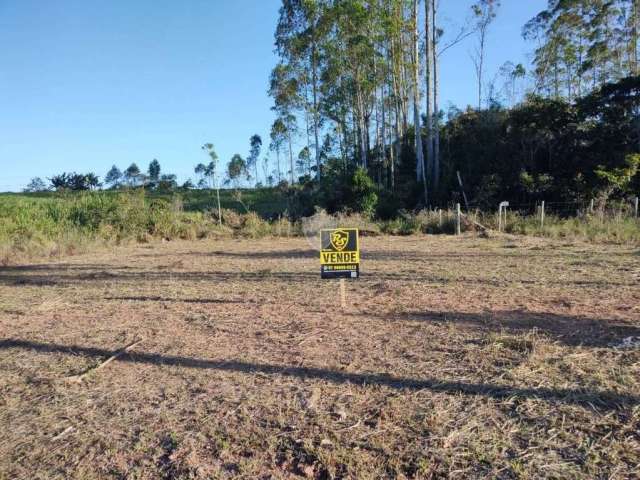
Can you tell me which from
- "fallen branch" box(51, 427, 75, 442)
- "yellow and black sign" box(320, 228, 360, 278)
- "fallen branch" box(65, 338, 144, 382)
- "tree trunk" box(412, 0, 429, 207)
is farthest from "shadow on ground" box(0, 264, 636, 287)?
"tree trunk" box(412, 0, 429, 207)

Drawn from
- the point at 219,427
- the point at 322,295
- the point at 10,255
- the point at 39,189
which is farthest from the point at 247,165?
the point at 219,427

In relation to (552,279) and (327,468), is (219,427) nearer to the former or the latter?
(327,468)

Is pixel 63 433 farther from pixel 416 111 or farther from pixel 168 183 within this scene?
pixel 168 183

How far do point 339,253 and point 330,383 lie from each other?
2.01 metres

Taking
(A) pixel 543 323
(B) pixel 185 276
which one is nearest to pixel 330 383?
(A) pixel 543 323

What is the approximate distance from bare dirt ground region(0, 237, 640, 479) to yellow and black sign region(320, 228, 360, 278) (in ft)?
1.60

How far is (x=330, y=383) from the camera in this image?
297 centimetres

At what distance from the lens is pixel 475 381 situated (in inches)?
115

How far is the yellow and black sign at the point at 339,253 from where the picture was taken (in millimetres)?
4793

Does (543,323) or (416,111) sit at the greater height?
(416,111)

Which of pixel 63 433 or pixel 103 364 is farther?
pixel 103 364

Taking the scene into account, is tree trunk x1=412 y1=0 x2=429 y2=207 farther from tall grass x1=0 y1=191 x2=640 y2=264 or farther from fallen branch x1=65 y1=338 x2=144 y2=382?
fallen branch x1=65 y1=338 x2=144 y2=382

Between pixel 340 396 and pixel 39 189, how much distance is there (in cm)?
4598

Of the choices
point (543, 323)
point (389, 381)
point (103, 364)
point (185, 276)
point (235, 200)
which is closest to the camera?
point (389, 381)
